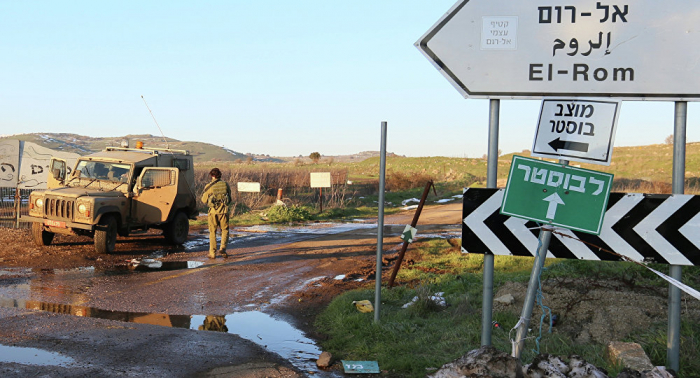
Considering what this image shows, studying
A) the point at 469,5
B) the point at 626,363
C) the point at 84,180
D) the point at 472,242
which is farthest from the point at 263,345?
the point at 84,180

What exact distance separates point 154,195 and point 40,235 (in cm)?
251

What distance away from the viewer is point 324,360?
5.61 metres

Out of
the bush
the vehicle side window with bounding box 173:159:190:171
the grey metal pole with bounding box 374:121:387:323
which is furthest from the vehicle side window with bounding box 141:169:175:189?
the grey metal pole with bounding box 374:121:387:323

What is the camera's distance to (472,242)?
414cm

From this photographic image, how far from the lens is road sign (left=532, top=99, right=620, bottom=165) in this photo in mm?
3594

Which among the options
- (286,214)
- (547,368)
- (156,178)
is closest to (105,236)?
(156,178)

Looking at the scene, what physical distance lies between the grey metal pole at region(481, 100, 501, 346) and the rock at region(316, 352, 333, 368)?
1.97 m

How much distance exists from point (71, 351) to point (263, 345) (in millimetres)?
1830

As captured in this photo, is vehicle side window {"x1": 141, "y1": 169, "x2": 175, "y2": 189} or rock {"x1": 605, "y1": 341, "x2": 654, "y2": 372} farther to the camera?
vehicle side window {"x1": 141, "y1": 169, "x2": 175, "y2": 189}

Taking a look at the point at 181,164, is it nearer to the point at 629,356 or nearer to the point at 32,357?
→ the point at 32,357

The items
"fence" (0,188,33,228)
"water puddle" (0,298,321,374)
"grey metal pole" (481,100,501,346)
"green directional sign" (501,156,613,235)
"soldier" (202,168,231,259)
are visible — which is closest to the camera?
"green directional sign" (501,156,613,235)

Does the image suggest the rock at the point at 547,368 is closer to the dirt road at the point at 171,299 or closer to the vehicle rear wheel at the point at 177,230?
the dirt road at the point at 171,299

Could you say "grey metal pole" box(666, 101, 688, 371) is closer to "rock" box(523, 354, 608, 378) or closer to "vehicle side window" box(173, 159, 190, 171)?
"rock" box(523, 354, 608, 378)

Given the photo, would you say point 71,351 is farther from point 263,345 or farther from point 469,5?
point 469,5
